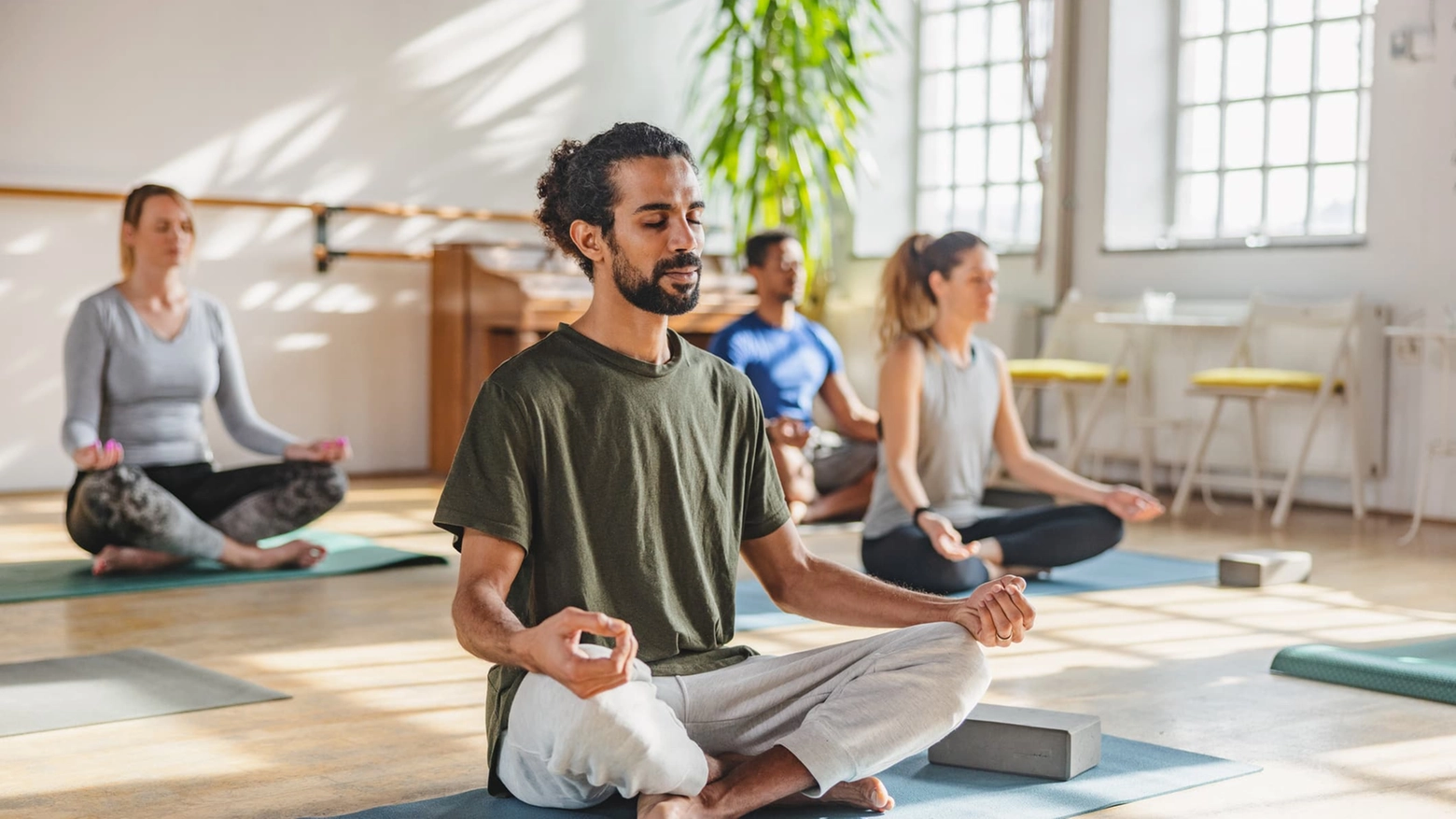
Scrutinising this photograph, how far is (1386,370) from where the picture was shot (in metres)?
6.11

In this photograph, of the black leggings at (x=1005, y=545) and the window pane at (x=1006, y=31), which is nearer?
the black leggings at (x=1005, y=545)

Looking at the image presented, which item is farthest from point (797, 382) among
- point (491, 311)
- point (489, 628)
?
point (489, 628)

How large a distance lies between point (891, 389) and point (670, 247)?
80.7 inches

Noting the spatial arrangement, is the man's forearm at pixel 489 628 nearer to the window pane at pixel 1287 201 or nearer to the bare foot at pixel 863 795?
the bare foot at pixel 863 795

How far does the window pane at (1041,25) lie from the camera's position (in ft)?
23.9

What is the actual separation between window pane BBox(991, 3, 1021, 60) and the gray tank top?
394 cm

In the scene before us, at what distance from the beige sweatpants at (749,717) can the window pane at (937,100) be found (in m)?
6.36

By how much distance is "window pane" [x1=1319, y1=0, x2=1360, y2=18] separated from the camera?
252 inches

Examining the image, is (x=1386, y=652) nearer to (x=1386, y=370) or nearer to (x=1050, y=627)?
(x=1050, y=627)

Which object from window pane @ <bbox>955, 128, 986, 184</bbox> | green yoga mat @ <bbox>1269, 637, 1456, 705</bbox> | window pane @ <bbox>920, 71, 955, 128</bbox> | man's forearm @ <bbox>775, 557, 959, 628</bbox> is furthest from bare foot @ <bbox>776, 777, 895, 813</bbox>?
window pane @ <bbox>920, 71, 955, 128</bbox>

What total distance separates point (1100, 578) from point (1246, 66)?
3214mm

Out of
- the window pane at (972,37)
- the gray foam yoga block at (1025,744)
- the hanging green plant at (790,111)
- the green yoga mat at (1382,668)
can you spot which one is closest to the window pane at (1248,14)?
the window pane at (972,37)

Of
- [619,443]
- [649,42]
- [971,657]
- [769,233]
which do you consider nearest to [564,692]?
[619,443]

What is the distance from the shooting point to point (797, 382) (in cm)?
522
